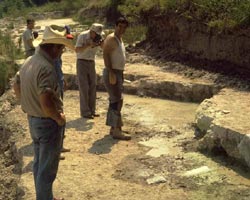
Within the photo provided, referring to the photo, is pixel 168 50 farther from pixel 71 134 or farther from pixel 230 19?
pixel 71 134

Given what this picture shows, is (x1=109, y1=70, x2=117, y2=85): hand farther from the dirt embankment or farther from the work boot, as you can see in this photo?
the dirt embankment

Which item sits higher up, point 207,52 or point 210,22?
point 210,22

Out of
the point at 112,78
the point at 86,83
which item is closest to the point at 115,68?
the point at 112,78

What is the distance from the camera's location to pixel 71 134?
24.3 feet

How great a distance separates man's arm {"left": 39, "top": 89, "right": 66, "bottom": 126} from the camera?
13.9 feet

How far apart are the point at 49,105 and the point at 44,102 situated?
51 millimetres

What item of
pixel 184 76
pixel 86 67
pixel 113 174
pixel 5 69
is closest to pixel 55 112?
pixel 113 174

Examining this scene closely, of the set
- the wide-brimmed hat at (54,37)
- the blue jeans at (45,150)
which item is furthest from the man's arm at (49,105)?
the wide-brimmed hat at (54,37)

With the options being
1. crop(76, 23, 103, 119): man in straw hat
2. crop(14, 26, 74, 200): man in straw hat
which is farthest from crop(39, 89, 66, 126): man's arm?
crop(76, 23, 103, 119): man in straw hat

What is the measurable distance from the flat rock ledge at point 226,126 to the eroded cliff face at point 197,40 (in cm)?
225

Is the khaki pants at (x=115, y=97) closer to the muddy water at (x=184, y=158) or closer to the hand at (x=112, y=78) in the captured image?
the hand at (x=112, y=78)

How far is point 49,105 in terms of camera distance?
4.27 m

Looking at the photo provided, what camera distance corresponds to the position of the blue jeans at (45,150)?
4488 millimetres

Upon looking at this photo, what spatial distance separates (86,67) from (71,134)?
126cm
